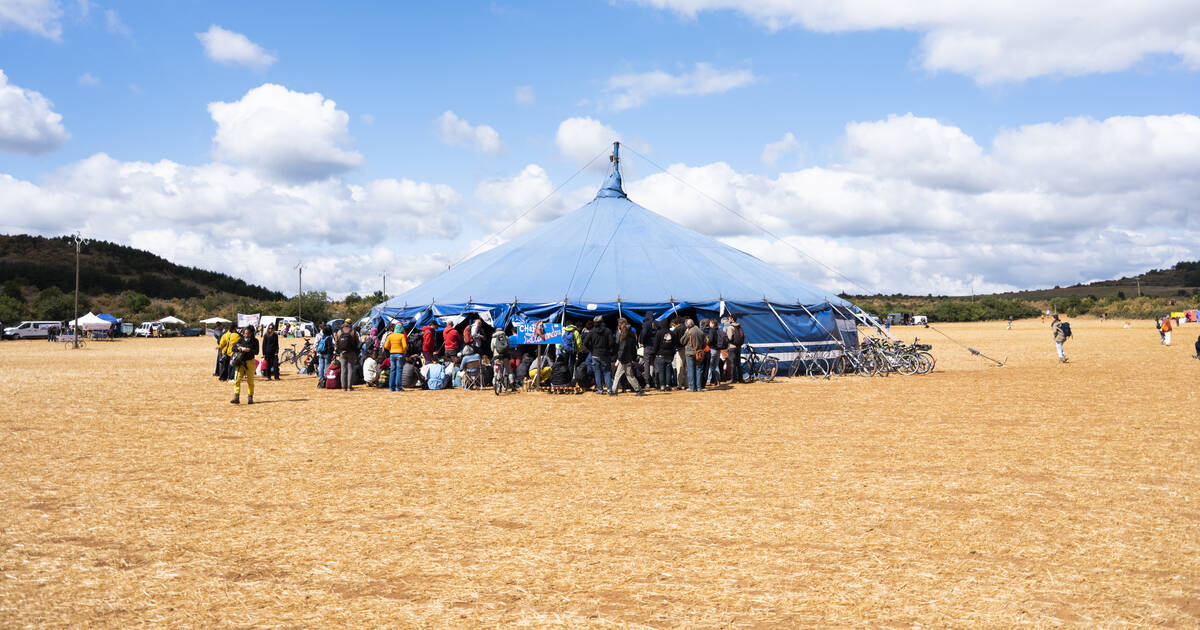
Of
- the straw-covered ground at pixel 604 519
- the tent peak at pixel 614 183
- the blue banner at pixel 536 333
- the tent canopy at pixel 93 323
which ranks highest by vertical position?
the tent peak at pixel 614 183

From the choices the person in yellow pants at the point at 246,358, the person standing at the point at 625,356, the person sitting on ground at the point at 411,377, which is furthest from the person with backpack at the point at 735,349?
the person in yellow pants at the point at 246,358

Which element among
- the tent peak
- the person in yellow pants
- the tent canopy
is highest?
the tent peak

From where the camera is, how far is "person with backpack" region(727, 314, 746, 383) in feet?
62.7

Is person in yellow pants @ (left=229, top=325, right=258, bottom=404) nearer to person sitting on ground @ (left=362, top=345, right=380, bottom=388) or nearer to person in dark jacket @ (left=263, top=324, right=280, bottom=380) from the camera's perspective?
person sitting on ground @ (left=362, top=345, right=380, bottom=388)

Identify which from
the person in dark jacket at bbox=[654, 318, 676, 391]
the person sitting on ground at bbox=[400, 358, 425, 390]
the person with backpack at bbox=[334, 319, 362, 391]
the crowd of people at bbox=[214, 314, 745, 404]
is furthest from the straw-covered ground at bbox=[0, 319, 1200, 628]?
the person sitting on ground at bbox=[400, 358, 425, 390]

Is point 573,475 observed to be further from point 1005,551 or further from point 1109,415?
point 1109,415

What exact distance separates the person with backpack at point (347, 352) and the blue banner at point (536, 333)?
372 cm

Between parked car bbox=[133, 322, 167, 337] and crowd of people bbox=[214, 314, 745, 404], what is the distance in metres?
59.6

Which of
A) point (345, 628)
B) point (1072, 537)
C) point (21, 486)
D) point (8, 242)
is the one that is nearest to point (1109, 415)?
point (1072, 537)

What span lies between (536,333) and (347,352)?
14.6ft

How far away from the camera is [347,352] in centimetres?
1794

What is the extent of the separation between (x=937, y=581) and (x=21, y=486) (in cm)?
837

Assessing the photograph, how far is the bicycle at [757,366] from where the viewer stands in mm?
19984

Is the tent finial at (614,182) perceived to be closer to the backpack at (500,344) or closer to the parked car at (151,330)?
the backpack at (500,344)
